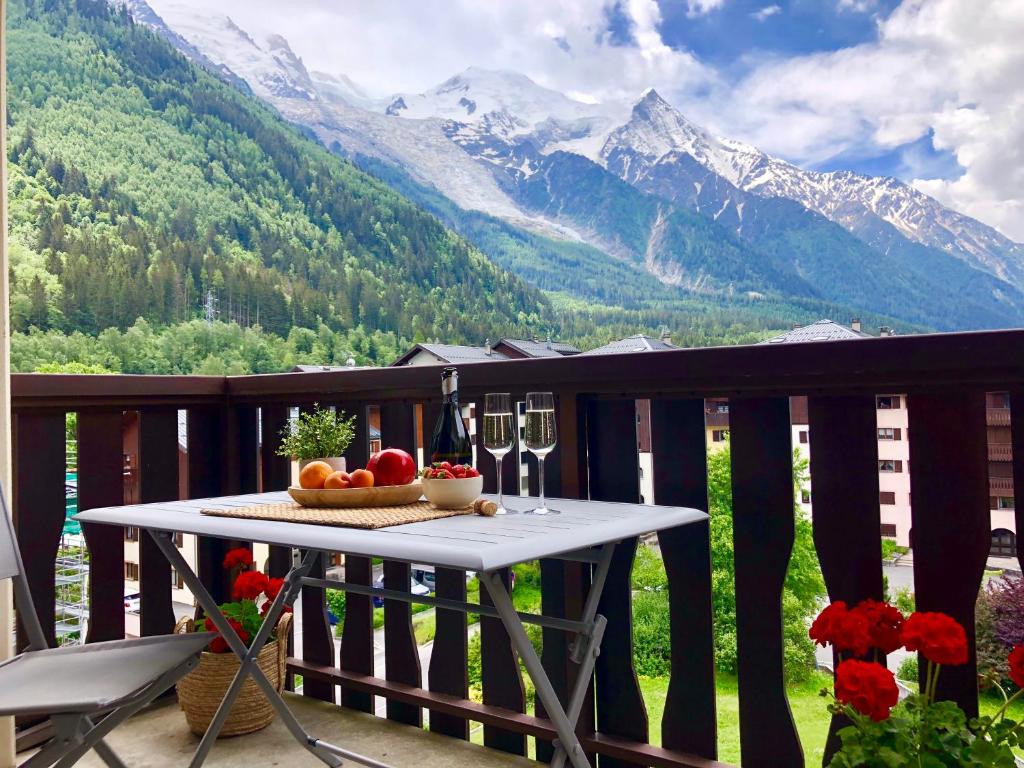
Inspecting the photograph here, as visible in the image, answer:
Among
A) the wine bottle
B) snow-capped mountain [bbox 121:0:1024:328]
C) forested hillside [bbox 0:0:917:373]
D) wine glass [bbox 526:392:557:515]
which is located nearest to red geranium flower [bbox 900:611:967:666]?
wine glass [bbox 526:392:557:515]

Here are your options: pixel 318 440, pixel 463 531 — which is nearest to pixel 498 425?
pixel 463 531

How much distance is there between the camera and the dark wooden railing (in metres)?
1.40

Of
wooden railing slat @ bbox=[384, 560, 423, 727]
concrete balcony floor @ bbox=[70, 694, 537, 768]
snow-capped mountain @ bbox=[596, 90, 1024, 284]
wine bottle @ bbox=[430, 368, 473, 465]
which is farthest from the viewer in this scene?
snow-capped mountain @ bbox=[596, 90, 1024, 284]

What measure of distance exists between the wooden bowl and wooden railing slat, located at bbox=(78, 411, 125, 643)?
1.03 metres

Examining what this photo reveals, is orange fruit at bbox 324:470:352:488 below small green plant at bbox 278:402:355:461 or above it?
below

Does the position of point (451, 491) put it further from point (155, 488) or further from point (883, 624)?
point (155, 488)

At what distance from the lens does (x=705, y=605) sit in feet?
5.56

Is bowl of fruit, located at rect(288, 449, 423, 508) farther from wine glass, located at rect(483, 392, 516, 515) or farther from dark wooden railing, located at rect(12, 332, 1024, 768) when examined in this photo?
dark wooden railing, located at rect(12, 332, 1024, 768)

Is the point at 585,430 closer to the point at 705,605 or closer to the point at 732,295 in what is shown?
the point at 705,605

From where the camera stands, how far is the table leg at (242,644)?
1687mm

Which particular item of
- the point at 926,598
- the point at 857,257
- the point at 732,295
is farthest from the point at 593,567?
the point at 857,257

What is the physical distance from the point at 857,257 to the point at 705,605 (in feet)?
43.7

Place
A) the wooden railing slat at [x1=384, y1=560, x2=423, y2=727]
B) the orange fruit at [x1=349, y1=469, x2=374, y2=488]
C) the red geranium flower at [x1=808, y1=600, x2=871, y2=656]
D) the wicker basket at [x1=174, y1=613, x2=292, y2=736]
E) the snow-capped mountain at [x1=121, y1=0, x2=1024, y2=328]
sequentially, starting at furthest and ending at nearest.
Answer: the snow-capped mountain at [x1=121, y1=0, x2=1024, y2=328], the wooden railing slat at [x1=384, y1=560, x2=423, y2=727], the wicker basket at [x1=174, y1=613, x2=292, y2=736], the orange fruit at [x1=349, y1=469, x2=374, y2=488], the red geranium flower at [x1=808, y1=600, x2=871, y2=656]

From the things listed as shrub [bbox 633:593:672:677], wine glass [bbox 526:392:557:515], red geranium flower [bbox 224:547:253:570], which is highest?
wine glass [bbox 526:392:557:515]
